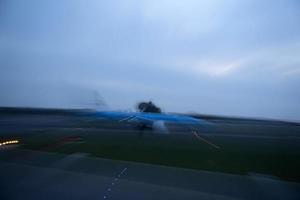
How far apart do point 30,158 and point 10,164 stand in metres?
1.30

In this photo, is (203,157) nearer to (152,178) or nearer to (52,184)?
(152,178)

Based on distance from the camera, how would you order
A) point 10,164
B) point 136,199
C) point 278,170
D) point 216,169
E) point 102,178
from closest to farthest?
point 136,199 → point 102,178 → point 10,164 → point 216,169 → point 278,170

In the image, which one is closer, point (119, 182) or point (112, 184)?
point (112, 184)

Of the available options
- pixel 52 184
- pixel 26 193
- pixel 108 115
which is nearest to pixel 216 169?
pixel 52 184

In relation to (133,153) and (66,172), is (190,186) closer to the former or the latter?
(66,172)

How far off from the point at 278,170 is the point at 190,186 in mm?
5566

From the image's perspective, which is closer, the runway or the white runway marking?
the white runway marking

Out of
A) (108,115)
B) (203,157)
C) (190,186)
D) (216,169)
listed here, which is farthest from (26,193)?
(108,115)

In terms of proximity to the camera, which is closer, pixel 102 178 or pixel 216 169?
pixel 102 178

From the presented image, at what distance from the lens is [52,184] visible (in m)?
7.88

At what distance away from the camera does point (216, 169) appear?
11281mm

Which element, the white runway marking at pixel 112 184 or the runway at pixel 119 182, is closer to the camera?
the white runway marking at pixel 112 184

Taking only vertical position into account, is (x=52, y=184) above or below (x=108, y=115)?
below

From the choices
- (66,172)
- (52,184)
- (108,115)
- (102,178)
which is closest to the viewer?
(52,184)
